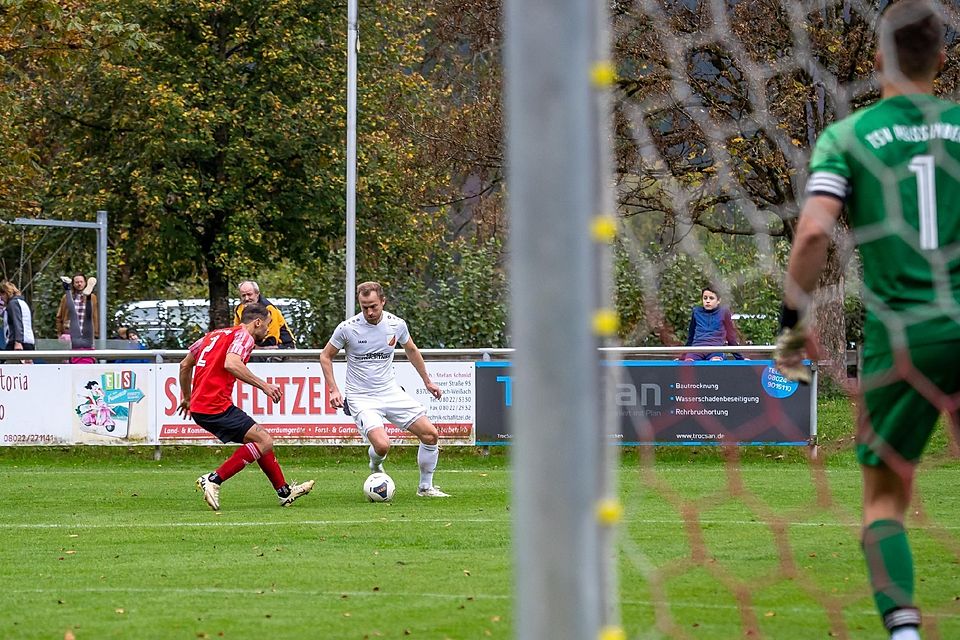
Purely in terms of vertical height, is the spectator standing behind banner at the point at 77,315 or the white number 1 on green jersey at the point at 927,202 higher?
the white number 1 on green jersey at the point at 927,202

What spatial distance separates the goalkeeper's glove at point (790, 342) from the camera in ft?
15.3

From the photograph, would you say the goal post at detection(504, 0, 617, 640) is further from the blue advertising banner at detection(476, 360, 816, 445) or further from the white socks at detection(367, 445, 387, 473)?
the blue advertising banner at detection(476, 360, 816, 445)

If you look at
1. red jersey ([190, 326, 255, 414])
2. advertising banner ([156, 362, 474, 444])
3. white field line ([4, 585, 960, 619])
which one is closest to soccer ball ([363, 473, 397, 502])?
red jersey ([190, 326, 255, 414])

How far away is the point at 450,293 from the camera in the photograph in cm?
2467

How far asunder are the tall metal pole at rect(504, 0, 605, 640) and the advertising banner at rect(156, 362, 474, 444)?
1321cm

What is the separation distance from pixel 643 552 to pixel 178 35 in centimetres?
2454

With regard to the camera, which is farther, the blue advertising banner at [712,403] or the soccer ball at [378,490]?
the blue advertising banner at [712,403]

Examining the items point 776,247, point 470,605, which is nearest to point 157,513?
point 470,605

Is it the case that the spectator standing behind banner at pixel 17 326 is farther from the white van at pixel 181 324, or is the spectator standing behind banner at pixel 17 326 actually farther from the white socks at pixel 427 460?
the white socks at pixel 427 460

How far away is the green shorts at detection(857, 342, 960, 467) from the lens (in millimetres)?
4445

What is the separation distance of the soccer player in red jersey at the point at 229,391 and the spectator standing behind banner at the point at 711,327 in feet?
19.4

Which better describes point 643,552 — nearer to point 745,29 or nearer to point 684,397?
point 684,397

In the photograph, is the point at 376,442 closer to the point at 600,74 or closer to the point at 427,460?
the point at 427,460

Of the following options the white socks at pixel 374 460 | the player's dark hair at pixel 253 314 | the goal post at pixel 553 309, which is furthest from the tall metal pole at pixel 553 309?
the white socks at pixel 374 460
